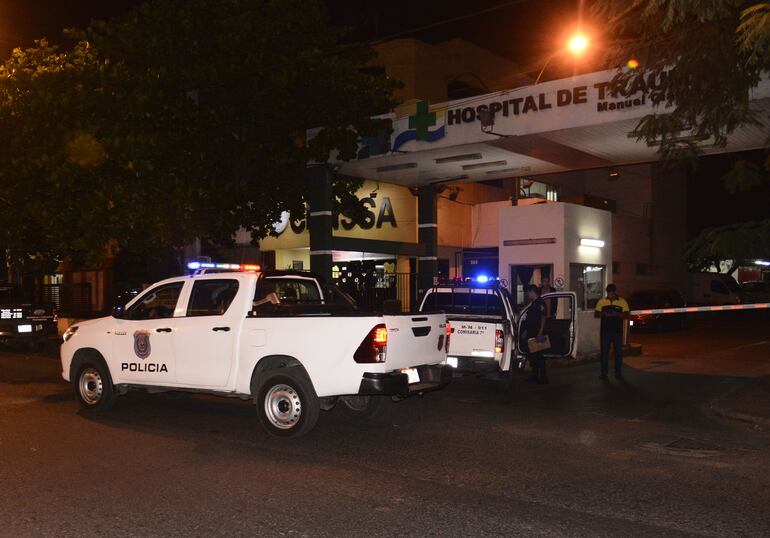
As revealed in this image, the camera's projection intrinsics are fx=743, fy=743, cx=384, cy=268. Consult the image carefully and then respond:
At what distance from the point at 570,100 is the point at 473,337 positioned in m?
5.40

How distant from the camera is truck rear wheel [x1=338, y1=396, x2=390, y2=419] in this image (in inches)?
378

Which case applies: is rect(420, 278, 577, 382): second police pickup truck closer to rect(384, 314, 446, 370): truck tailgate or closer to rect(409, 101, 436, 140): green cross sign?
rect(384, 314, 446, 370): truck tailgate

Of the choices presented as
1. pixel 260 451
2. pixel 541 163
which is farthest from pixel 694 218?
pixel 260 451

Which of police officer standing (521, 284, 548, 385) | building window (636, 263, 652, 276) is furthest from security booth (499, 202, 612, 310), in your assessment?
building window (636, 263, 652, 276)

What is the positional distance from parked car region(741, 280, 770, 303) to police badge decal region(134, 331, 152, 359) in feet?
109

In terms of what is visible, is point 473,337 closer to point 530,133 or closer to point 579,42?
point 530,133

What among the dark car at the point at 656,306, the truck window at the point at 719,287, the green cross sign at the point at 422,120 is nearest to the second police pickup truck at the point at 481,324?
the green cross sign at the point at 422,120

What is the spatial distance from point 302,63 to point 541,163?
614 centimetres

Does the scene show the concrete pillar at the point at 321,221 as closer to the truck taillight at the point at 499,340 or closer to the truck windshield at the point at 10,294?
the truck taillight at the point at 499,340

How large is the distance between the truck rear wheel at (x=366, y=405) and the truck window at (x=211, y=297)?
6.51 feet

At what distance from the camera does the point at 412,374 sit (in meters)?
8.70

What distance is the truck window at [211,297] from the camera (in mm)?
9102

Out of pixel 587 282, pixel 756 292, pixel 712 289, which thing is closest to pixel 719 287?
pixel 712 289

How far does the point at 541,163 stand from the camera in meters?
17.9
